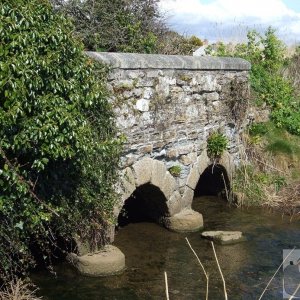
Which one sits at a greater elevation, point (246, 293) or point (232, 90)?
point (232, 90)

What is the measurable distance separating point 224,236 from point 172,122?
6.58 ft

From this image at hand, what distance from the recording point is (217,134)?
34.5 feet

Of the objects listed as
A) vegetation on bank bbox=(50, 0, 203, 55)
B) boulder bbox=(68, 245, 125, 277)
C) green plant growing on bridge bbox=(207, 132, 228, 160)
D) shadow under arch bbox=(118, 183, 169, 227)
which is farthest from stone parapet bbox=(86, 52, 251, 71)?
boulder bbox=(68, 245, 125, 277)

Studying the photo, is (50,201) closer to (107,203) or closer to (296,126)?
(107,203)

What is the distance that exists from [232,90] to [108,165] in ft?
14.3

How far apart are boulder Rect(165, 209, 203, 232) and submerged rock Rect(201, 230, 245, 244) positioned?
32 centimetres

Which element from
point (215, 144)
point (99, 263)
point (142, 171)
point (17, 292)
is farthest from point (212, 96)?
point (17, 292)

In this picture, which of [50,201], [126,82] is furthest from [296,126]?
[50,201]

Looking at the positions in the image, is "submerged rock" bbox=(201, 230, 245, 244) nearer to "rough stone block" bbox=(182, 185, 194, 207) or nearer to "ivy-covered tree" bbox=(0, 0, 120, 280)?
"rough stone block" bbox=(182, 185, 194, 207)

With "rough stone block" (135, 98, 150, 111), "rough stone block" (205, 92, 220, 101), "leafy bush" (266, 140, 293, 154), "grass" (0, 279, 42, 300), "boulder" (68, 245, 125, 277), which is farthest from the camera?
"leafy bush" (266, 140, 293, 154)

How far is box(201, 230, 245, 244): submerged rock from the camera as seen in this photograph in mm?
9023

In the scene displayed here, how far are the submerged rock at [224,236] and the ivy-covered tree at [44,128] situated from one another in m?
2.56

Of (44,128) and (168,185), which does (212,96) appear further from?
(44,128)

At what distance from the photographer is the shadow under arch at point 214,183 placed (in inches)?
450
